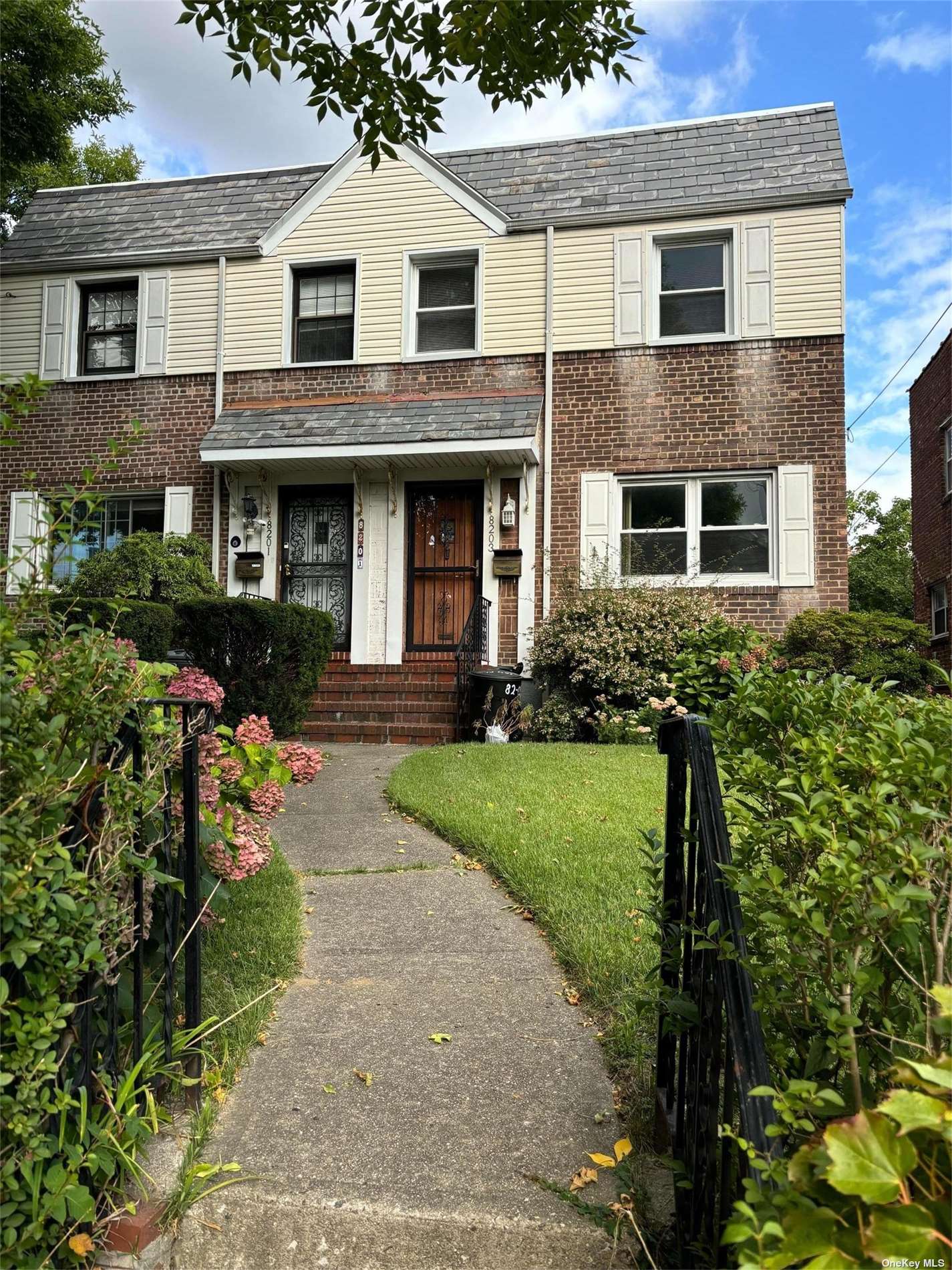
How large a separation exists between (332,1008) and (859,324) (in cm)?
1151

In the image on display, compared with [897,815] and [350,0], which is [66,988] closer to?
[897,815]

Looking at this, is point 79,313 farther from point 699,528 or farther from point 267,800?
point 267,800

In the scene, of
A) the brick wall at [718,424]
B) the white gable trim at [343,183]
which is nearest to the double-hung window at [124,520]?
the white gable trim at [343,183]

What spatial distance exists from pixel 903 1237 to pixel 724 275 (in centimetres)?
1239

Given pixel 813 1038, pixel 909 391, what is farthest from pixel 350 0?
pixel 909 391

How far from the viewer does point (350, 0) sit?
4.21 meters

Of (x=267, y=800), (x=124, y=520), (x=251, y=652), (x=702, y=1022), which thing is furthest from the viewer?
(x=124, y=520)

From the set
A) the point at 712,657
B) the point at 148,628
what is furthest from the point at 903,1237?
the point at 712,657

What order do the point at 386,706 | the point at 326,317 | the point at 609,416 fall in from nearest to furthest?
the point at 386,706 → the point at 609,416 → the point at 326,317

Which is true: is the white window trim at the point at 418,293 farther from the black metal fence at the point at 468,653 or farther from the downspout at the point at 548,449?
the black metal fence at the point at 468,653

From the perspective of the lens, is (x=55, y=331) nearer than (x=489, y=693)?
No

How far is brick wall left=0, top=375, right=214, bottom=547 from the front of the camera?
1259 centimetres

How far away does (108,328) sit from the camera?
43.8 feet

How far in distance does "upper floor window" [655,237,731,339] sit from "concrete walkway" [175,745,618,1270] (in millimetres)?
9766
